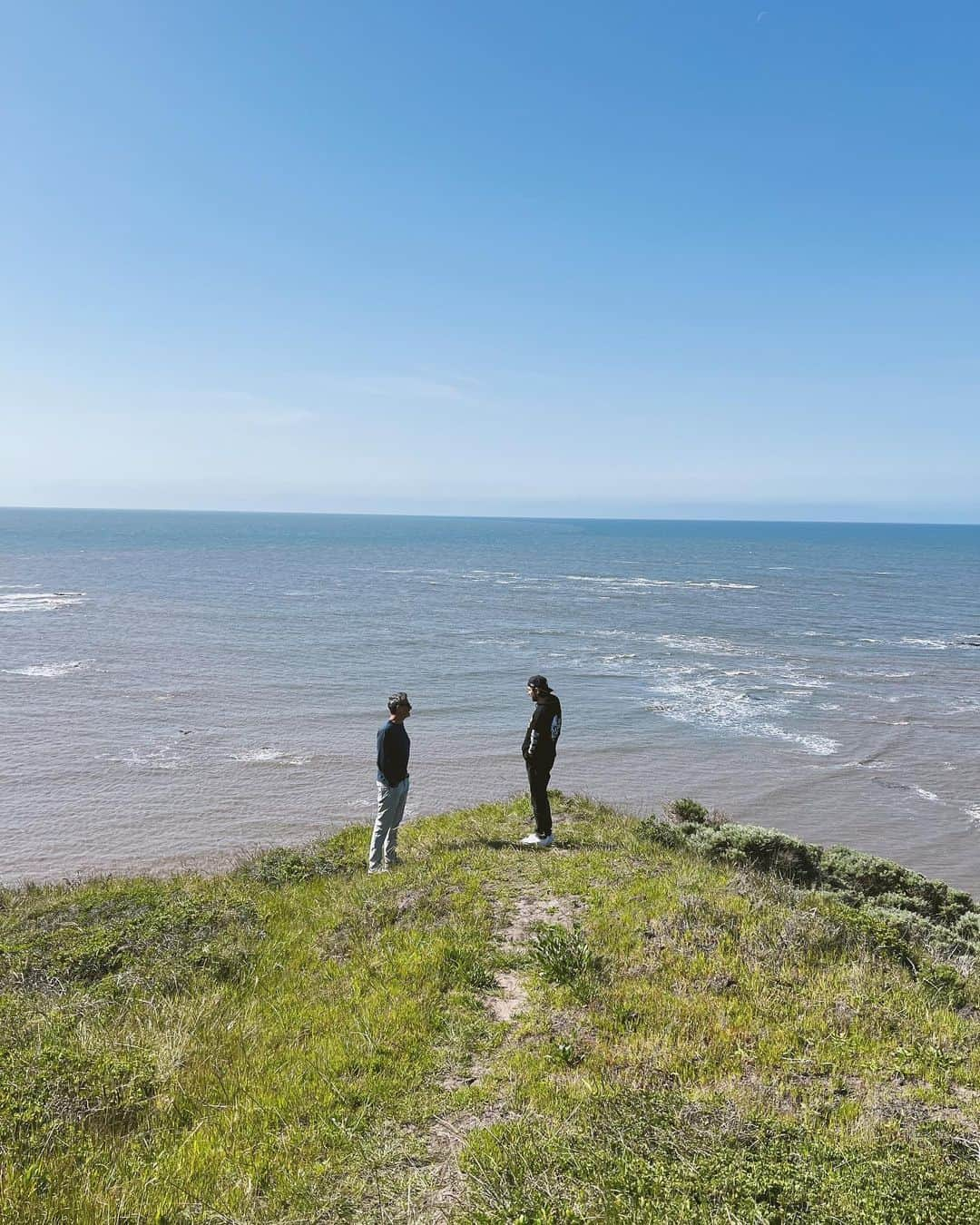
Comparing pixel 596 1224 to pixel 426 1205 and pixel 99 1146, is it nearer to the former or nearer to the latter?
pixel 426 1205

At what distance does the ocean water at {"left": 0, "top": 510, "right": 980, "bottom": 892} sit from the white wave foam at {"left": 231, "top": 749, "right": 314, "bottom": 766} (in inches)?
3.9

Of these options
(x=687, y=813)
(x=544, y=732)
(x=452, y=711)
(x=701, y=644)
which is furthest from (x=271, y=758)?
(x=701, y=644)

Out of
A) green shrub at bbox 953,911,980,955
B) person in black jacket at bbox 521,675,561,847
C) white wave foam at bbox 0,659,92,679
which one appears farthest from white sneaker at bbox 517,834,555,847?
white wave foam at bbox 0,659,92,679

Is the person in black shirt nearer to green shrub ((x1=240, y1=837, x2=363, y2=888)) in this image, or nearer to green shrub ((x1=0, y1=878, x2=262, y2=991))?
green shrub ((x1=240, y1=837, x2=363, y2=888))

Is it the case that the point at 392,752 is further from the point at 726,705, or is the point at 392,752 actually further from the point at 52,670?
the point at 52,670

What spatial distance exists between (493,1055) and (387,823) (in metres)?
5.65

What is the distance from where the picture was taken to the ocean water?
771 inches

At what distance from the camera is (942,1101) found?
18.3 feet

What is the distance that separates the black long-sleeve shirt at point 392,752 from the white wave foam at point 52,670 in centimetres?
2805

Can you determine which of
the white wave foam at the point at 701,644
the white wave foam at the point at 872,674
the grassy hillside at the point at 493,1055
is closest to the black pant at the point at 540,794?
the grassy hillside at the point at 493,1055

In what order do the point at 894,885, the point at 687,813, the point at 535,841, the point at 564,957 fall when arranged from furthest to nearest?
the point at 687,813 < the point at 894,885 < the point at 535,841 < the point at 564,957

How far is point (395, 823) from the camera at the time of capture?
11680 millimetres

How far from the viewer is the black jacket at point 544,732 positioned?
1127 centimetres

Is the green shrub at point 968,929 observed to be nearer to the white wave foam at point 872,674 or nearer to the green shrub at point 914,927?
the green shrub at point 914,927
